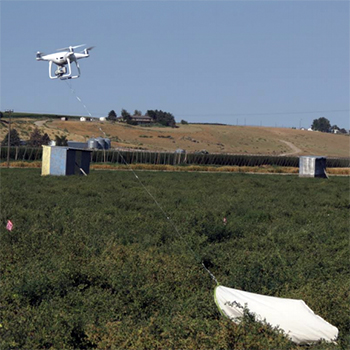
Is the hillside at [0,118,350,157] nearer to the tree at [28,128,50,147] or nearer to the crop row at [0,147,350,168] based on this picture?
the tree at [28,128,50,147]

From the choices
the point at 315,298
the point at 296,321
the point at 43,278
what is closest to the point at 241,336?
the point at 296,321

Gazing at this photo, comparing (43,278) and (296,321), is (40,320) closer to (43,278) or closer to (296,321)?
(43,278)

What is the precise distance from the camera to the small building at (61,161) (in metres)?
47.9

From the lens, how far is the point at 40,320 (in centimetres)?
926

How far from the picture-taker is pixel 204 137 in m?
154

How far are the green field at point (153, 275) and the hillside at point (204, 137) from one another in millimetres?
94597

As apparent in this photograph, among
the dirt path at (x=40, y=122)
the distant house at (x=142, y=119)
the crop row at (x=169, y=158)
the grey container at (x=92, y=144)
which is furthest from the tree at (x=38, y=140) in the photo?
the distant house at (x=142, y=119)

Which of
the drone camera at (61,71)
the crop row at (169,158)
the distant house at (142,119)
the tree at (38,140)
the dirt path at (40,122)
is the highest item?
the distant house at (142,119)

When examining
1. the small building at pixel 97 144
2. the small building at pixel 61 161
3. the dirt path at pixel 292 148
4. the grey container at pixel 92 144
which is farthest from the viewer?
the dirt path at pixel 292 148

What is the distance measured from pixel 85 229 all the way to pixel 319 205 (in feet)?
47.1

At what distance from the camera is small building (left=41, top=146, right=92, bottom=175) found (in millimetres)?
47875

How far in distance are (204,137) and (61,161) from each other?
107373 millimetres

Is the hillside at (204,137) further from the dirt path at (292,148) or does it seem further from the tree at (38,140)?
the tree at (38,140)

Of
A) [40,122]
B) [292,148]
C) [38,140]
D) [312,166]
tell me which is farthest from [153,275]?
[292,148]
